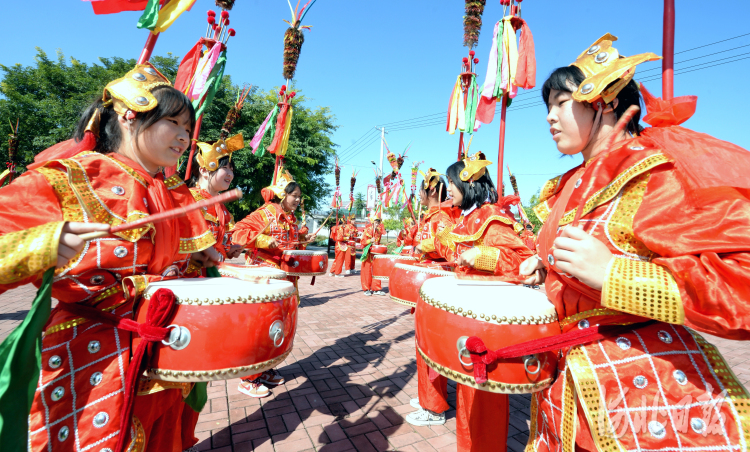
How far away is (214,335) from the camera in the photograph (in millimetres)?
1233

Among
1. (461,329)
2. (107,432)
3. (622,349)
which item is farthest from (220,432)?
(622,349)

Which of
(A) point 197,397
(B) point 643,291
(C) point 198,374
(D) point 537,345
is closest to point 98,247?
(C) point 198,374

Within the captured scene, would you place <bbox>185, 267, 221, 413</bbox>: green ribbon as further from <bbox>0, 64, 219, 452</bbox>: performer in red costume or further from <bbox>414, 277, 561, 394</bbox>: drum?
<bbox>414, 277, 561, 394</bbox>: drum

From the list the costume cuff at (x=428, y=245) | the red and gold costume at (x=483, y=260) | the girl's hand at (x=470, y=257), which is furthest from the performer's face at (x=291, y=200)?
the girl's hand at (x=470, y=257)

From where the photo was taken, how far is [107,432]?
47.8 inches

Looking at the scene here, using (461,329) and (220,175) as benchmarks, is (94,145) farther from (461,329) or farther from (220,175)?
(220,175)

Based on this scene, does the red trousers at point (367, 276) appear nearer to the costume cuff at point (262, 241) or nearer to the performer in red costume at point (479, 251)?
the costume cuff at point (262, 241)

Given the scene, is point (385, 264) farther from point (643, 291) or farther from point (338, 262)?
point (338, 262)

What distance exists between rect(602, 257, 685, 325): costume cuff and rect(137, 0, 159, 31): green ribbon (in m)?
2.48

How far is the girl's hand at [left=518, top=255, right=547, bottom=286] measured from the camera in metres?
1.62

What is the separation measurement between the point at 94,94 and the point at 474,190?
54.5 ft

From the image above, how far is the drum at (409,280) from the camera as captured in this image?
2585 millimetres

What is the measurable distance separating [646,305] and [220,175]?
12.6 ft

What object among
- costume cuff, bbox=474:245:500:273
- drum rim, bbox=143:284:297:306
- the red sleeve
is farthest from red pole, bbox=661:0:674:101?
drum rim, bbox=143:284:297:306
